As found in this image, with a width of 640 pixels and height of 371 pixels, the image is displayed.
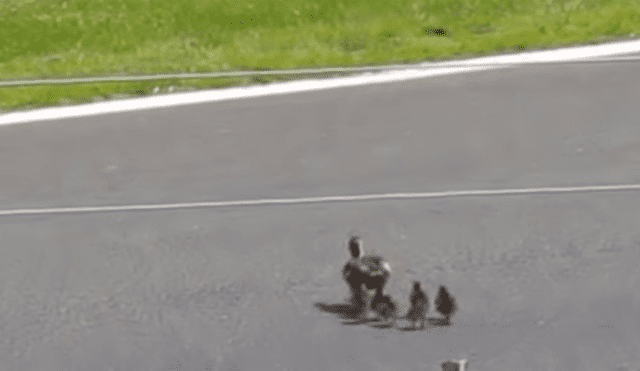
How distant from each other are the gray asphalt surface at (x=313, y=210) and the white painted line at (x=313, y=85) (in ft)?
0.30

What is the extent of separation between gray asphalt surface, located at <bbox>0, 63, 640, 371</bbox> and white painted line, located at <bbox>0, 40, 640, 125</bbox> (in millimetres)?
91

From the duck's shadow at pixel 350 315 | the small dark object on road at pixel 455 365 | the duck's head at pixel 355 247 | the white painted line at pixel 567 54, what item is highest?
the white painted line at pixel 567 54

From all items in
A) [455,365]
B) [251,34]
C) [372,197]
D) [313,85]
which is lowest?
[455,365]

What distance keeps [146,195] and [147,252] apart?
56 cm

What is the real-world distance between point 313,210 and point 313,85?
1.23 metres

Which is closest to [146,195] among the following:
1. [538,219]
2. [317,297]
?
[317,297]

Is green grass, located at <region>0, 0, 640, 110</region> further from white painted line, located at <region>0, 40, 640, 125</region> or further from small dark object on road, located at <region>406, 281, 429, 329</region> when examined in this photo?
small dark object on road, located at <region>406, 281, 429, 329</region>

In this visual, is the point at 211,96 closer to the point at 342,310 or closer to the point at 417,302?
the point at 342,310

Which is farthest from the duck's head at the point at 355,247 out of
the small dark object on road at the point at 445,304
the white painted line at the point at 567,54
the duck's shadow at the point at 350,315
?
the white painted line at the point at 567,54

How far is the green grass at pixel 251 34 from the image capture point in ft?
29.1

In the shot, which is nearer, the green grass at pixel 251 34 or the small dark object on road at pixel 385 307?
the small dark object on road at pixel 385 307

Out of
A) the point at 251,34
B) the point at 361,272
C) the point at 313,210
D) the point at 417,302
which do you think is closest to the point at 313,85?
the point at 251,34

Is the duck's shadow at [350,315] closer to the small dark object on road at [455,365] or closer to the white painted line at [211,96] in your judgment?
the small dark object on road at [455,365]

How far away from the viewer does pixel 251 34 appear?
30.0 feet
